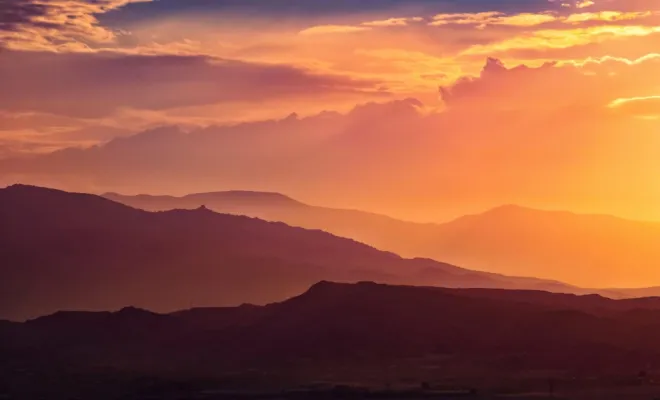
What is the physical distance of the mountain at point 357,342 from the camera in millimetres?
104625

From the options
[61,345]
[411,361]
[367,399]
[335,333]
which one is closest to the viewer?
[367,399]

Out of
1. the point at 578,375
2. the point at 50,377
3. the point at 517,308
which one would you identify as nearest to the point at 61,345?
the point at 50,377

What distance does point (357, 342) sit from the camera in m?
121

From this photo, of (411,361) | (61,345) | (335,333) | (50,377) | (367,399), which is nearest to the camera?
(367,399)

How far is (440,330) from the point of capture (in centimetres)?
12231

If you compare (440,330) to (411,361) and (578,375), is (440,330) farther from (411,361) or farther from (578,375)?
(578,375)

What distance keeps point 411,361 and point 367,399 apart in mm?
33472

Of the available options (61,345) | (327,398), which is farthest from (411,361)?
(61,345)

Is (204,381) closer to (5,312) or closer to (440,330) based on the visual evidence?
(440,330)

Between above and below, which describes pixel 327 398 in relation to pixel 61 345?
below

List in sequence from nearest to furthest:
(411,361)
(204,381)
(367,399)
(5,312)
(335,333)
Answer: (367,399) < (204,381) < (411,361) < (335,333) < (5,312)

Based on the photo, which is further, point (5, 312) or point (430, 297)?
point (5, 312)

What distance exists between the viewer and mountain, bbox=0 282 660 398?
343ft

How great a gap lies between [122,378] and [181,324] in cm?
3913
